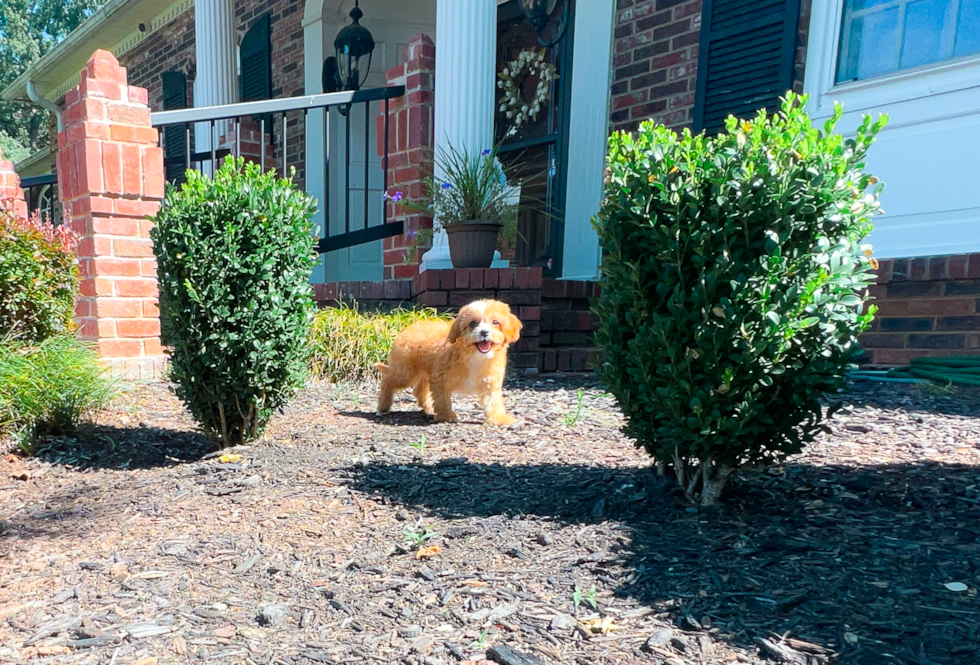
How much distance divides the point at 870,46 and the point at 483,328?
3737 millimetres

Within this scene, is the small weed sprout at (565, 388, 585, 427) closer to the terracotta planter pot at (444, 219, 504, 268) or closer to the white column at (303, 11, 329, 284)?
the terracotta planter pot at (444, 219, 504, 268)

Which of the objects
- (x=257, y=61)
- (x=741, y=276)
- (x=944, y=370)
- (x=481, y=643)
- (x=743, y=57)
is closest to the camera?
(x=481, y=643)

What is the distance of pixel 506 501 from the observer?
2512 millimetres

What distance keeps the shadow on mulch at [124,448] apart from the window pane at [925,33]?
16.8 ft

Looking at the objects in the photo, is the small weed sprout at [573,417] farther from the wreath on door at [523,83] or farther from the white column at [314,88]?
the white column at [314,88]

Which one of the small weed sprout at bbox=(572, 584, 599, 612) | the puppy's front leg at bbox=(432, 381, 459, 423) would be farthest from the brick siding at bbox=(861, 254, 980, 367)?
the small weed sprout at bbox=(572, 584, 599, 612)

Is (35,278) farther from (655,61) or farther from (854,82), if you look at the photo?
(854,82)

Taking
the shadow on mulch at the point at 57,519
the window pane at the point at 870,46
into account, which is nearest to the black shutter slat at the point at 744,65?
the window pane at the point at 870,46

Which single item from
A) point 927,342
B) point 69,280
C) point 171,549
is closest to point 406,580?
point 171,549

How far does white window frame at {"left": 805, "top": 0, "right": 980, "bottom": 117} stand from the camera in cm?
445

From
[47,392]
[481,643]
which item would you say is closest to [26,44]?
[47,392]

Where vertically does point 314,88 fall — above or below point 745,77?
above

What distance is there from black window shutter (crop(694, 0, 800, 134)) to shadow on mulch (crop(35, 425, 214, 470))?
4425mm

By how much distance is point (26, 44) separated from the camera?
30.3m
